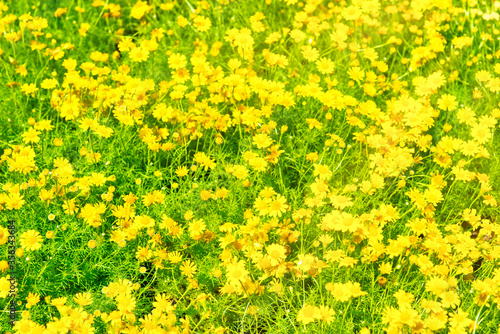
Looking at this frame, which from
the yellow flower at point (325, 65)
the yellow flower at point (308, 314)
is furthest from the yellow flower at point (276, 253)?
the yellow flower at point (325, 65)

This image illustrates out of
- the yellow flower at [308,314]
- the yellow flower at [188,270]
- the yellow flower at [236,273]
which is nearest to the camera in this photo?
the yellow flower at [308,314]

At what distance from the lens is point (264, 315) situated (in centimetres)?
251

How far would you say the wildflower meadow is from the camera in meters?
2.49

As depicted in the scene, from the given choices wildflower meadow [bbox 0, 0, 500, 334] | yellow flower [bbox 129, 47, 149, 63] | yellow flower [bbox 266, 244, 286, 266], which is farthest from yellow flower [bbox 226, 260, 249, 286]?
yellow flower [bbox 129, 47, 149, 63]

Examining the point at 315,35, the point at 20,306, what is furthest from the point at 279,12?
the point at 20,306

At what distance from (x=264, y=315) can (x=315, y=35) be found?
199 cm

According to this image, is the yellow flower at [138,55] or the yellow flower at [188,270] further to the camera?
the yellow flower at [138,55]

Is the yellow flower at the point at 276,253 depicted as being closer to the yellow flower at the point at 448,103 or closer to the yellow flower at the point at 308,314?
the yellow flower at the point at 308,314

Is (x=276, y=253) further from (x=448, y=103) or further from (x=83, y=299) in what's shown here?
(x=448, y=103)

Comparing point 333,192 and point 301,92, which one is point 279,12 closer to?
point 301,92

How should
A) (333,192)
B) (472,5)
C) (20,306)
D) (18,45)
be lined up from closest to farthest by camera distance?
(20,306) → (333,192) → (18,45) → (472,5)

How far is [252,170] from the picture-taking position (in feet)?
9.91

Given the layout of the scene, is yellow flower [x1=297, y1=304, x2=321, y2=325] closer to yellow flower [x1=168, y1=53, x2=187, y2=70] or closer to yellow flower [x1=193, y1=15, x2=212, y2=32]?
yellow flower [x1=168, y1=53, x2=187, y2=70]

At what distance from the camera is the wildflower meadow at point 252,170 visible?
249 cm
